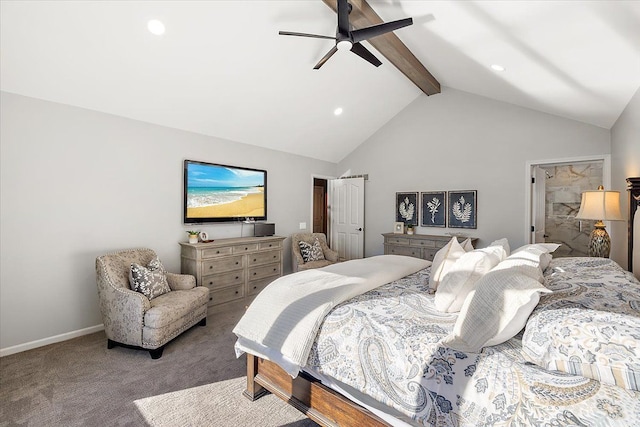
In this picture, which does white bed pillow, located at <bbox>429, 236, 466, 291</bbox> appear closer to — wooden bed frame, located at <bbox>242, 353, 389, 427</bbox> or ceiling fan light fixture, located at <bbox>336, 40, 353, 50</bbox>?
wooden bed frame, located at <bbox>242, 353, 389, 427</bbox>

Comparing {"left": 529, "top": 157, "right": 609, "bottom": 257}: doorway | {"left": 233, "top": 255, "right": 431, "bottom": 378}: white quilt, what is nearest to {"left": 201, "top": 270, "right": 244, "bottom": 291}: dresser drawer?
{"left": 233, "top": 255, "right": 431, "bottom": 378}: white quilt

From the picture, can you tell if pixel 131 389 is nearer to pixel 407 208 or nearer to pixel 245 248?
pixel 245 248

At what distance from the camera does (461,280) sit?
5.61 ft

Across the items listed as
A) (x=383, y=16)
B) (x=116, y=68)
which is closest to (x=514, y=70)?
(x=383, y=16)

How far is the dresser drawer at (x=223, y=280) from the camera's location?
374 centimetres

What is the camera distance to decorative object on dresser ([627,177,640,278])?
2.04 metres

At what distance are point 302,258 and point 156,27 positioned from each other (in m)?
3.52

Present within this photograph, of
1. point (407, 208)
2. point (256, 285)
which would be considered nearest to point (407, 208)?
point (407, 208)

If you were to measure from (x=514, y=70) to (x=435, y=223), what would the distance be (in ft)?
8.48

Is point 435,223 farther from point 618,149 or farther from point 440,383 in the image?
point 440,383

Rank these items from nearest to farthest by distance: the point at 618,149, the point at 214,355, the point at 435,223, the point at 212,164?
1. the point at 214,355
2. the point at 618,149
3. the point at 212,164
4. the point at 435,223

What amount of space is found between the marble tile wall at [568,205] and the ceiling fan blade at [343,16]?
4.69 meters

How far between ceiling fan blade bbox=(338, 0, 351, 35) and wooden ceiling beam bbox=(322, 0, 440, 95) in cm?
50

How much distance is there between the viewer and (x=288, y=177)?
5344mm
